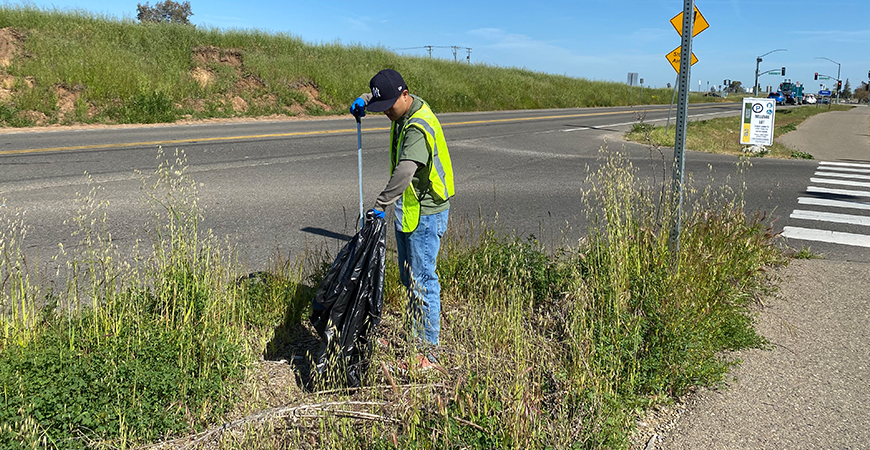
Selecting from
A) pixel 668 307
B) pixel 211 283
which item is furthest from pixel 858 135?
pixel 211 283

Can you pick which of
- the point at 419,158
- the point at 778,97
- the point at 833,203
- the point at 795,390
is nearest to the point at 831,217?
the point at 833,203

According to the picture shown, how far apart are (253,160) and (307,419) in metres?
8.85

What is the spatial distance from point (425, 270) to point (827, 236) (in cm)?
615

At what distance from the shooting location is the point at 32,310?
322 cm

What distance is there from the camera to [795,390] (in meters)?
3.63

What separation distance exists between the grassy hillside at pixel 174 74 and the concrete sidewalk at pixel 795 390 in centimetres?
1803

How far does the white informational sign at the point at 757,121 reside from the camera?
50.7 ft

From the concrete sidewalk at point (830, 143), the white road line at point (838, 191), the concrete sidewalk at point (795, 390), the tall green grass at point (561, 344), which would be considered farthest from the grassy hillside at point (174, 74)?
the concrete sidewalk at point (795, 390)

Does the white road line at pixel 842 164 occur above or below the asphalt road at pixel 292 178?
below

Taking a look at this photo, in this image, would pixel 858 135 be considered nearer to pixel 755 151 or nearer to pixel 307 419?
pixel 755 151

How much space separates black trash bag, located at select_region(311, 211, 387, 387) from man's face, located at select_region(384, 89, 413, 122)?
57 centimetres

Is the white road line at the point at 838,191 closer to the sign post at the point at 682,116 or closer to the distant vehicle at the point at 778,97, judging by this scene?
the sign post at the point at 682,116

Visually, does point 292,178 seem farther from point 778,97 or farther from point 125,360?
point 778,97

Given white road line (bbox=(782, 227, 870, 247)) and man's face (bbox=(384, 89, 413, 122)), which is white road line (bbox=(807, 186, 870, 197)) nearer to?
white road line (bbox=(782, 227, 870, 247))
